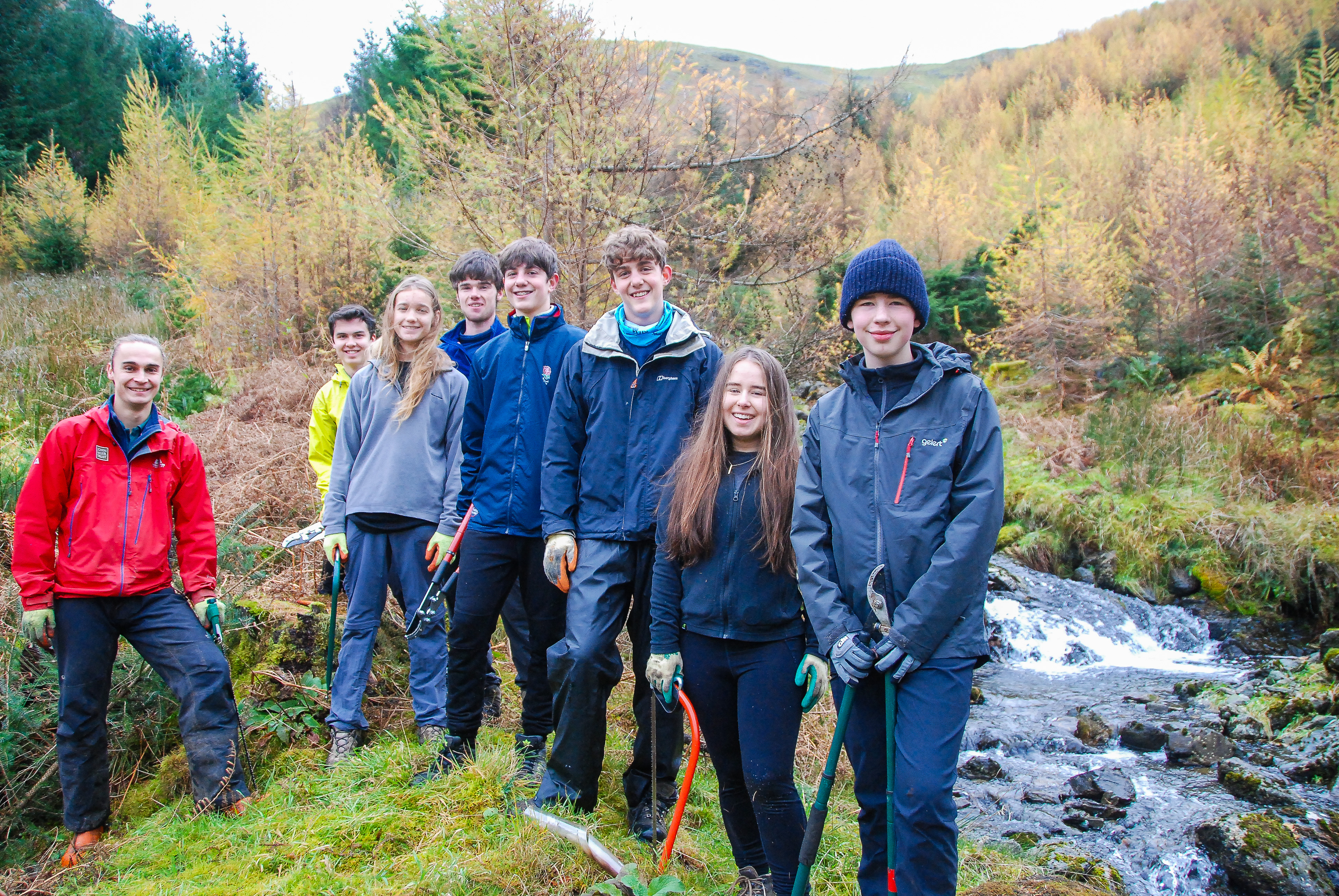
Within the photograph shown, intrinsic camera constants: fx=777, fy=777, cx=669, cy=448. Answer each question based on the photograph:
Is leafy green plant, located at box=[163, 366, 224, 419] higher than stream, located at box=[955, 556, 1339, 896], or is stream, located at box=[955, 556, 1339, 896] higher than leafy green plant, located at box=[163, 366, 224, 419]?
leafy green plant, located at box=[163, 366, 224, 419]

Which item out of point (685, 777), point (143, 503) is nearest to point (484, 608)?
point (685, 777)

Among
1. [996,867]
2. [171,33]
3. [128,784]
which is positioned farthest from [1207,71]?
[171,33]

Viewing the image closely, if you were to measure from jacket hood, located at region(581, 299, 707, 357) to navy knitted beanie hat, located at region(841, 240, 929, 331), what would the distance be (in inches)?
27.1

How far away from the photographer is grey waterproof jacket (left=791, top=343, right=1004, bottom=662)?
2230 millimetres

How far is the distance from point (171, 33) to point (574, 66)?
129ft

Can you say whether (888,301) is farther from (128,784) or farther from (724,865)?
(128,784)

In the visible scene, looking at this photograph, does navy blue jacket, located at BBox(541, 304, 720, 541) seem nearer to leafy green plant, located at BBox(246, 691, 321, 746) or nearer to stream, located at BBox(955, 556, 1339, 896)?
leafy green plant, located at BBox(246, 691, 321, 746)

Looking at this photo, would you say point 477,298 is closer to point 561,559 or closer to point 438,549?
point 438,549

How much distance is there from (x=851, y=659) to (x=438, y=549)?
2.12 metres

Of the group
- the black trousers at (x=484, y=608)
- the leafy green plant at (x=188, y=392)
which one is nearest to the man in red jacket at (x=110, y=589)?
the black trousers at (x=484, y=608)

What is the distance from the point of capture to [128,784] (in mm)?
3781

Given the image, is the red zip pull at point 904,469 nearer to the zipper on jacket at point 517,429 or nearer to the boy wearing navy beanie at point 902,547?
the boy wearing navy beanie at point 902,547

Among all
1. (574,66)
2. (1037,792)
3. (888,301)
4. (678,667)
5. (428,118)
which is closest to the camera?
(888,301)

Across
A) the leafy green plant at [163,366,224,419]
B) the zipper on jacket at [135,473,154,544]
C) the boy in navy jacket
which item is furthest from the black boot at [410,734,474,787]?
the leafy green plant at [163,366,224,419]
